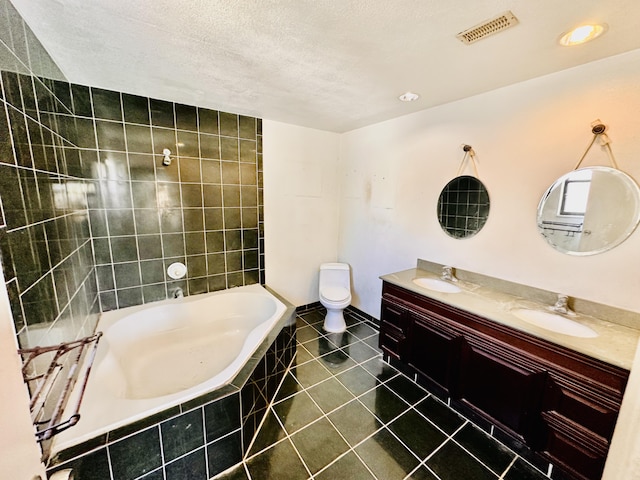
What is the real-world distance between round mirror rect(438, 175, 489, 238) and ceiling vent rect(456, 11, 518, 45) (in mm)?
1085

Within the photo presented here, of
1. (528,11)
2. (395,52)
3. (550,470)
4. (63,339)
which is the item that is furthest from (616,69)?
(63,339)

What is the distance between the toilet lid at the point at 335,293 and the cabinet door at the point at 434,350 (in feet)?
3.29

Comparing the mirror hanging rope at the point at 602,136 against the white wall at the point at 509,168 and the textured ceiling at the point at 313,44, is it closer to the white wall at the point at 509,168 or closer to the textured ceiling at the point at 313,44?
the white wall at the point at 509,168

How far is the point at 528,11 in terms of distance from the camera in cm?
114

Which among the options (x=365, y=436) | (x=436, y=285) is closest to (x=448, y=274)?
(x=436, y=285)

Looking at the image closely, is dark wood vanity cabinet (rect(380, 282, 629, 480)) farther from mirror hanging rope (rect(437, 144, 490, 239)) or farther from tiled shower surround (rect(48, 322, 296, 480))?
tiled shower surround (rect(48, 322, 296, 480))

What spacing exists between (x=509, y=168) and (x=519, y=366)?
4.48 feet

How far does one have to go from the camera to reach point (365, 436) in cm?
172

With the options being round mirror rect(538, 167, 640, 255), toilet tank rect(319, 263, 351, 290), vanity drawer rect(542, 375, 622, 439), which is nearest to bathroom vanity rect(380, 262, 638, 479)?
vanity drawer rect(542, 375, 622, 439)

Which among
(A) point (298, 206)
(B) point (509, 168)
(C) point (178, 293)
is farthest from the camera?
(A) point (298, 206)

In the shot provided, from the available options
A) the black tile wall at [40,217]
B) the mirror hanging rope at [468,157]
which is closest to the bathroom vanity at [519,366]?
the mirror hanging rope at [468,157]

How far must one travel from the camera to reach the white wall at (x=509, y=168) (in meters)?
1.49

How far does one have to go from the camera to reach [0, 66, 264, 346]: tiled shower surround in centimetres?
114

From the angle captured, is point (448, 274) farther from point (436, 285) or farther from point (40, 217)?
point (40, 217)
